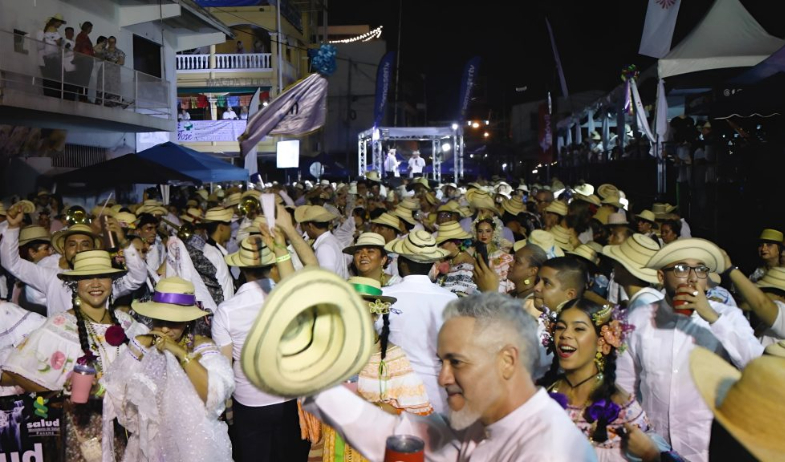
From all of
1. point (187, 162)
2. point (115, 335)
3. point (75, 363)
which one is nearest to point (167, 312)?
point (115, 335)

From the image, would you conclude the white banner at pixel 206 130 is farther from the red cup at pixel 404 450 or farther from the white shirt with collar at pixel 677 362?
the red cup at pixel 404 450

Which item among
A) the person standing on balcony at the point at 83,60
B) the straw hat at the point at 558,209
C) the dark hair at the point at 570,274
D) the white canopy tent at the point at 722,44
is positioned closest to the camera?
the dark hair at the point at 570,274

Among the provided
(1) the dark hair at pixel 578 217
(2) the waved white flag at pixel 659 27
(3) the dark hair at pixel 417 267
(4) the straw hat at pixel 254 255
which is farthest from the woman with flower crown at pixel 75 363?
(2) the waved white flag at pixel 659 27

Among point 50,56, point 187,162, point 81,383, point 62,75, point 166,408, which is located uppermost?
point 50,56

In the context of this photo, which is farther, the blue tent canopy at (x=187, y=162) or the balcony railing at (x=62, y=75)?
the blue tent canopy at (x=187, y=162)

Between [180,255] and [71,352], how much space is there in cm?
225

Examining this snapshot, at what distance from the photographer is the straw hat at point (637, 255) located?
5220 mm

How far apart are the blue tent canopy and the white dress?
1168cm

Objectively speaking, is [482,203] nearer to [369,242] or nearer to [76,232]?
[369,242]

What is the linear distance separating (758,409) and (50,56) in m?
16.5

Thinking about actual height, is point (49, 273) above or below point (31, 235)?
below

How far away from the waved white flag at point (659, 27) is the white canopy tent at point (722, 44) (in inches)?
30.5

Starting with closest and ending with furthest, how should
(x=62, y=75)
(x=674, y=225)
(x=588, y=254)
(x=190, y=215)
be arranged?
(x=588, y=254), (x=674, y=225), (x=190, y=215), (x=62, y=75)

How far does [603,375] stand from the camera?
3705 millimetres
